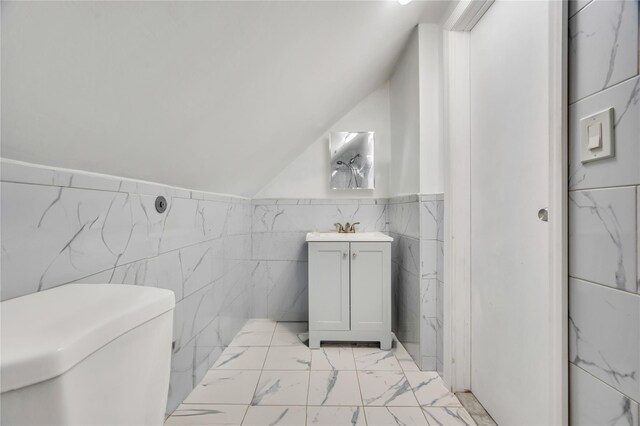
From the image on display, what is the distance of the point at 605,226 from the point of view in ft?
2.31

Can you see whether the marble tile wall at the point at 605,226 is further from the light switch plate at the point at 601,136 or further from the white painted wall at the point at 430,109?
the white painted wall at the point at 430,109

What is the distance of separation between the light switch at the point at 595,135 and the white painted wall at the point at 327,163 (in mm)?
1761

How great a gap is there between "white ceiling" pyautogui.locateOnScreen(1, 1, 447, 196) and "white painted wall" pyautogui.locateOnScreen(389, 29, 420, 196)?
24 cm

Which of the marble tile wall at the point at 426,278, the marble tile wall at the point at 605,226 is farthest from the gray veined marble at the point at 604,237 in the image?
the marble tile wall at the point at 426,278

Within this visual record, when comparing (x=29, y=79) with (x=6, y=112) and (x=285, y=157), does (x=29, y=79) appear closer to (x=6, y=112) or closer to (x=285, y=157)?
(x=6, y=112)

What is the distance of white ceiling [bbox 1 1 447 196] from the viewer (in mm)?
594

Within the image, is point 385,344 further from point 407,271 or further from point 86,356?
point 86,356

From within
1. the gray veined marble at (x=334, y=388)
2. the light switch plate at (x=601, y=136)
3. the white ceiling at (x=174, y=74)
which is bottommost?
the gray veined marble at (x=334, y=388)

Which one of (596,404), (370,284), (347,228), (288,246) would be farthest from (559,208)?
(288,246)

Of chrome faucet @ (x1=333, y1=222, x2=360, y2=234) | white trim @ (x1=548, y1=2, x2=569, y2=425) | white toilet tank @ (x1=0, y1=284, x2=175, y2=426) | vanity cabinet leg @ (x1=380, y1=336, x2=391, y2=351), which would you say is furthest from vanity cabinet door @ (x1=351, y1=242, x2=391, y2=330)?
white toilet tank @ (x1=0, y1=284, x2=175, y2=426)

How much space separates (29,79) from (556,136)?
4.29ft

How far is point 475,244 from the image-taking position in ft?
4.77

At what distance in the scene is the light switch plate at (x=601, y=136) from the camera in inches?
27.0

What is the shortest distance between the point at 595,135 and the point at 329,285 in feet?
5.23
